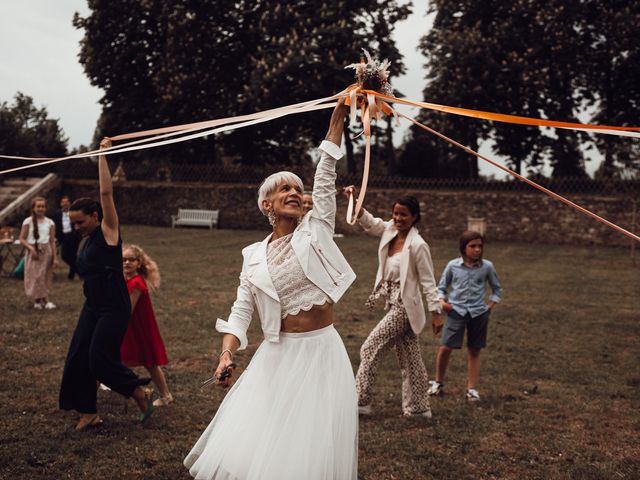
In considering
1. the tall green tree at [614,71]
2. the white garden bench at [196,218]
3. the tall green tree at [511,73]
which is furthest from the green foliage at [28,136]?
the tall green tree at [614,71]

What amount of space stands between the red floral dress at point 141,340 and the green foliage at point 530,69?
868 inches

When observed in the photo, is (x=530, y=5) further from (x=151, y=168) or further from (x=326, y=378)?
(x=326, y=378)

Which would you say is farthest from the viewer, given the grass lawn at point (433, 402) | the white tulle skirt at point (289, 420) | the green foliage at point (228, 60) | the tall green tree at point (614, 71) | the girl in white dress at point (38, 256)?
the green foliage at point (228, 60)

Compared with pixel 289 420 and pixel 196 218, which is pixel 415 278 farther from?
pixel 196 218

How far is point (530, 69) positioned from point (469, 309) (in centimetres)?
2124

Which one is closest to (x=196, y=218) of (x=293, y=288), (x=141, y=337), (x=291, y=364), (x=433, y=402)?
(x=141, y=337)

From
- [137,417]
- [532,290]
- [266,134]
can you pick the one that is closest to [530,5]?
[266,134]

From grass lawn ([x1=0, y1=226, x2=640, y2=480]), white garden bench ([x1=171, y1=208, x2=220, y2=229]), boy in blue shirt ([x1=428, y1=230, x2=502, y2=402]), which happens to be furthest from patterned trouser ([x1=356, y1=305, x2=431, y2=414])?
white garden bench ([x1=171, y1=208, x2=220, y2=229])

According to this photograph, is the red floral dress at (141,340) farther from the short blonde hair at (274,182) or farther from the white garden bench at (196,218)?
the white garden bench at (196,218)

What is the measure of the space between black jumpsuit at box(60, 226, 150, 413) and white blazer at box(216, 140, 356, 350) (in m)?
2.04

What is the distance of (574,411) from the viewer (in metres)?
5.95

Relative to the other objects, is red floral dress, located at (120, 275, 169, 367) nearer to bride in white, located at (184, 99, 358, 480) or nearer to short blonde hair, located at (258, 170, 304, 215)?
bride in white, located at (184, 99, 358, 480)

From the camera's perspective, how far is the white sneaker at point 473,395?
6.17 m

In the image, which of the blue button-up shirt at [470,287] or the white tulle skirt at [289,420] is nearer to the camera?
the white tulle skirt at [289,420]
